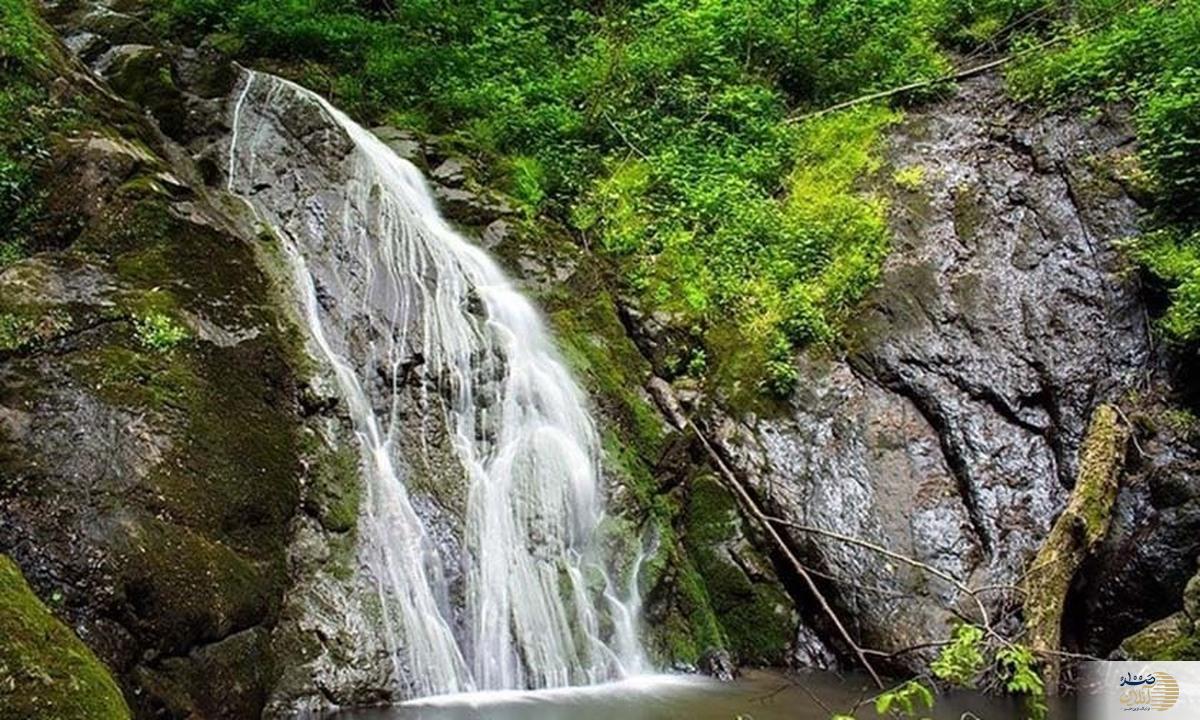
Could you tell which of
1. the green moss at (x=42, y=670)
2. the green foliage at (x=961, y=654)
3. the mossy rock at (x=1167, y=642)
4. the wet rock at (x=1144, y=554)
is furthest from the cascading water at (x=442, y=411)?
the wet rock at (x=1144, y=554)

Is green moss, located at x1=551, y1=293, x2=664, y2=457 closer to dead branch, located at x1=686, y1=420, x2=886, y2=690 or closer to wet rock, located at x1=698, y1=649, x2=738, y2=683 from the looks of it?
dead branch, located at x1=686, y1=420, x2=886, y2=690

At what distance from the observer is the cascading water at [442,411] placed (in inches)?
228

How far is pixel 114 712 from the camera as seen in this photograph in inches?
120

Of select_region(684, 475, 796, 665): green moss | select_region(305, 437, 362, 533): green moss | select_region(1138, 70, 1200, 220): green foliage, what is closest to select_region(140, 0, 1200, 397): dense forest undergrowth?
select_region(1138, 70, 1200, 220): green foliage

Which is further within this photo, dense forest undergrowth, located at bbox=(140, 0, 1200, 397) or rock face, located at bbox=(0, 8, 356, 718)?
dense forest undergrowth, located at bbox=(140, 0, 1200, 397)

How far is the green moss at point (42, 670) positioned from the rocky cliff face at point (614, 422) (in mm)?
Answer: 888

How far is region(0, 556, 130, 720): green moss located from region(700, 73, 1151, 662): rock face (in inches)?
211

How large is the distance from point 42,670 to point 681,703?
3784mm

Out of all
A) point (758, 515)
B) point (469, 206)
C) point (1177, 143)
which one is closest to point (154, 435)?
point (758, 515)

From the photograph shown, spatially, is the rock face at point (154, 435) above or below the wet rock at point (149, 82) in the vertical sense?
below

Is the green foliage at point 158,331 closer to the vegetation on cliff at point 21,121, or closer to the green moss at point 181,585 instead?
the vegetation on cliff at point 21,121

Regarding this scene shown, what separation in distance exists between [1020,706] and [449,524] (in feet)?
13.6

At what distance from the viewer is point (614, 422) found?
7.69 metres

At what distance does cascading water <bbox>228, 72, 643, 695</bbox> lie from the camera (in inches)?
228
